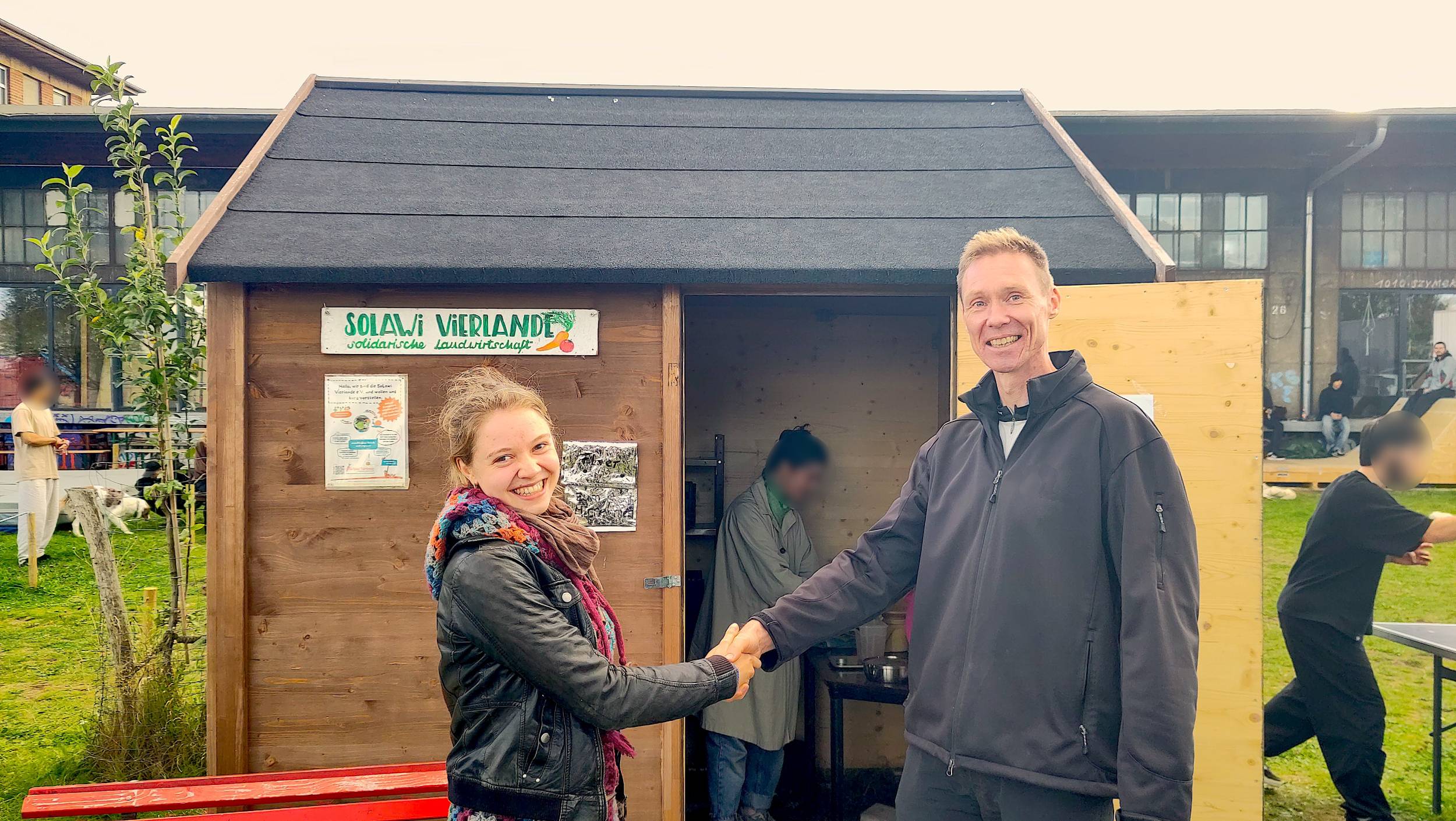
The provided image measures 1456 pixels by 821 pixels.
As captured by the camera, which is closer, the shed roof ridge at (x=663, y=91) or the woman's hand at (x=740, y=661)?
the woman's hand at (x=740, y=661)

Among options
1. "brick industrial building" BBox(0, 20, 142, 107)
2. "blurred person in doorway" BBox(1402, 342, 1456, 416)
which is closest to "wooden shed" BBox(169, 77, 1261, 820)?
"blurred person in doorway" BBox(1402, 342, 1456, 416)

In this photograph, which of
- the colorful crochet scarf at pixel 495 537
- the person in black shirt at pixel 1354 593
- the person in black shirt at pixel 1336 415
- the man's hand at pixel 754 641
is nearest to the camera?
the colorful crochet scarf at pixel 495 537

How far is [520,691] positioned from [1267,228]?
16533 millimetres

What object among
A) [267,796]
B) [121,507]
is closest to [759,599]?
[267,796]

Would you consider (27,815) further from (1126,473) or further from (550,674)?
(1126,473)

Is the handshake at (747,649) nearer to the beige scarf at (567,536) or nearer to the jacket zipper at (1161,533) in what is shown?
the beige scarf at (567,536)

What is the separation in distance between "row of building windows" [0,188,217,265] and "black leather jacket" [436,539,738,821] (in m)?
14.2

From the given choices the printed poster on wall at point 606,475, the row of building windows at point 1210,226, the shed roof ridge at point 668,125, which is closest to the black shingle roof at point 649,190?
the shed roof ridge at point 668,125

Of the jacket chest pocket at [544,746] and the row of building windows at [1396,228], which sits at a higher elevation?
the row of building windows at [1396,228]

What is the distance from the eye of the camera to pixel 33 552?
31.5 ft

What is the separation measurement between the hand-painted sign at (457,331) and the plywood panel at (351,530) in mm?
41

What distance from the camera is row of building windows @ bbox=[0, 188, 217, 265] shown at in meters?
14.2

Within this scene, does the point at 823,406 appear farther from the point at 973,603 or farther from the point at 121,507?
the point at 121,507

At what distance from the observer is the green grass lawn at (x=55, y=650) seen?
541 cm
